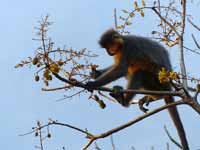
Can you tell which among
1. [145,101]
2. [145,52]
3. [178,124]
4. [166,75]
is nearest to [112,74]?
[145,101]

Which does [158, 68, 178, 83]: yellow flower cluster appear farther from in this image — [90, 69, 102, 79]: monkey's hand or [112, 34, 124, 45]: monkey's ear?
[112, 34, 124, 45]: monkey's ear

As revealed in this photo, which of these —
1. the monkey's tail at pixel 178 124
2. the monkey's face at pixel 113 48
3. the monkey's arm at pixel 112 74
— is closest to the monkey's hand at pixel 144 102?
the monkey's tail at pixel 178 124

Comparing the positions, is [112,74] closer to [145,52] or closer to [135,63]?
[135,63]

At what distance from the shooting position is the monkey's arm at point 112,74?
7304 millimetres

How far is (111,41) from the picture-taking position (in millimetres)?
8414

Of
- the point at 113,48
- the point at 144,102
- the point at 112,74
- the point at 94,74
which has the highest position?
the point at 113,48

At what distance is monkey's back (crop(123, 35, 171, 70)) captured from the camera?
8000mm

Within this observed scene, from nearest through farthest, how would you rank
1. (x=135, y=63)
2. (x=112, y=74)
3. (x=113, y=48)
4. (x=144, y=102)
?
(x=144, y=102) < (x=112, y=74) < (x=135, y=63) < (x=113, y=48)

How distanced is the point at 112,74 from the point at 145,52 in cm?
81

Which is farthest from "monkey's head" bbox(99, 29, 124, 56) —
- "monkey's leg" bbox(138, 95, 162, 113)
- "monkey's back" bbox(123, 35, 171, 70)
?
"monkey's leg" bbox(138, 95, 162, 113)

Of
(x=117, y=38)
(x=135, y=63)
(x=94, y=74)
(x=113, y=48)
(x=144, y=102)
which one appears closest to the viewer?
(x=94, y=74)

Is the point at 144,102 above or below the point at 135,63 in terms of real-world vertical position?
below

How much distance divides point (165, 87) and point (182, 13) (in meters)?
1.51

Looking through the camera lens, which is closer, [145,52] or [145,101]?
[145,101]
